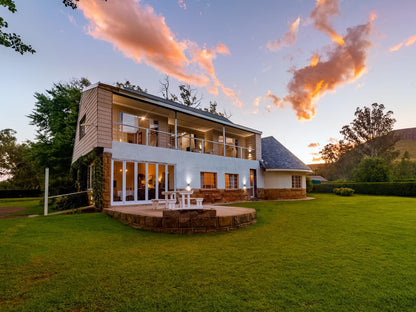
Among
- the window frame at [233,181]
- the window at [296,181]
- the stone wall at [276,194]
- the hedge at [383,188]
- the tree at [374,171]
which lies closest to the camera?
the window frame at [233,181]

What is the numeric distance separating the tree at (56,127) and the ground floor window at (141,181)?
8.48 meters

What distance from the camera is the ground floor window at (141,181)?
10680 mm

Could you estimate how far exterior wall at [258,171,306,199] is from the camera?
18.6m

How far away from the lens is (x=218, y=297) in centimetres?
261

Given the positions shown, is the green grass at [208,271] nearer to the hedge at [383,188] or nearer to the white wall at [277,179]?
the white wall at [277,179]

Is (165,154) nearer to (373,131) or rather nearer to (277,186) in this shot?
(277,186)

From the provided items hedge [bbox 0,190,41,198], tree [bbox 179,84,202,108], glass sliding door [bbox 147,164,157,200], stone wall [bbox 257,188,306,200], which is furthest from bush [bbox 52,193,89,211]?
hedge [bbox 0,190,41,198]

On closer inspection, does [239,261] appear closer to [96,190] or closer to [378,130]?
[96,190]

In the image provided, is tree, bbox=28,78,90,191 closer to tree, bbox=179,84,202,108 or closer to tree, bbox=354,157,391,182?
tree, bbox=179,84,202,108

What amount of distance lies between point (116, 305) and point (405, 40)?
20306mm

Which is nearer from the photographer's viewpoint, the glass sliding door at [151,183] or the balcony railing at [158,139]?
the glass sliding door at [151,183]

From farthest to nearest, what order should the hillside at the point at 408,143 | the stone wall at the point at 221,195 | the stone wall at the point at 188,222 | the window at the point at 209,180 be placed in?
the hillside at the point at 408,143 → the window at the point at 209,180 → the stone wall at the point at 221,195 → the stone wall at the point at 188,222

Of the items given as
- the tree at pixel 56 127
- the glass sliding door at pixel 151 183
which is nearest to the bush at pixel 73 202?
the glass sliding door at pixel 151 183

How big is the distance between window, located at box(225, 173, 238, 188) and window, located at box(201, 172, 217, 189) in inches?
54.0
